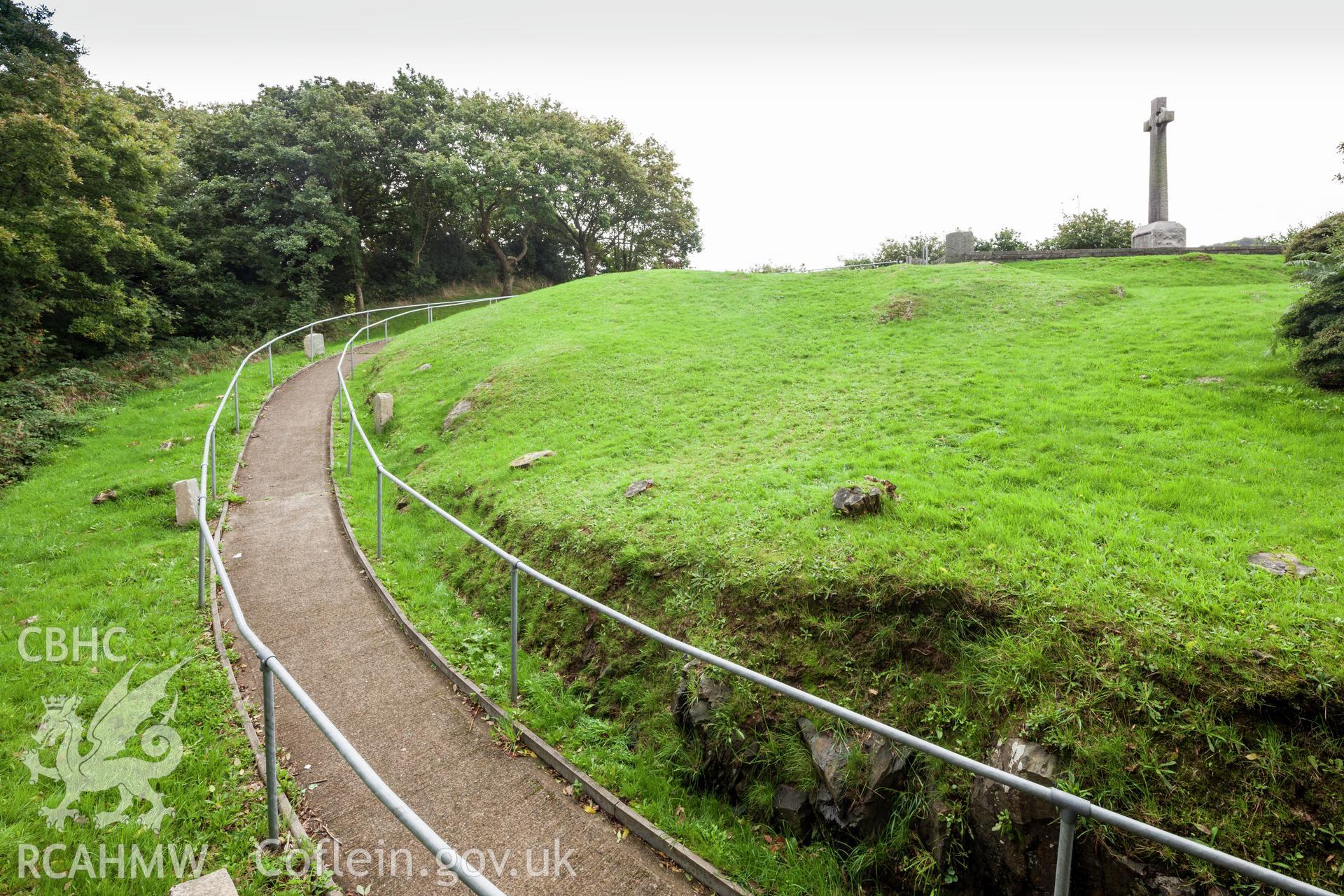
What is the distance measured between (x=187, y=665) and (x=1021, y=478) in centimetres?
934

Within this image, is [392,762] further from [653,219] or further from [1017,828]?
[653,219]

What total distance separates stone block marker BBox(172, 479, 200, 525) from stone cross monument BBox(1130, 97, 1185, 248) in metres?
28.3

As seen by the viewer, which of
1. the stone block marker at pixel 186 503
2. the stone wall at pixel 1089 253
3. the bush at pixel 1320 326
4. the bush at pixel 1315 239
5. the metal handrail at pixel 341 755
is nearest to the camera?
the metal handrail at pixel 341 755

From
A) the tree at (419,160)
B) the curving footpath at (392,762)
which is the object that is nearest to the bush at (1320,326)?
the curving footpath at (392,762)

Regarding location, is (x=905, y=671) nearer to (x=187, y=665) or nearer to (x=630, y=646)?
(x=630, y=646)

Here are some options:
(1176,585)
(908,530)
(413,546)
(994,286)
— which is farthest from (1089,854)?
(994,286)

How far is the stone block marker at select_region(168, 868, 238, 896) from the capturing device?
128 inches

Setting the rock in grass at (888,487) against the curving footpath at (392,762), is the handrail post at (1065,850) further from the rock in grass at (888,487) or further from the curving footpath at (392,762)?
the rock in grass at (888,487)

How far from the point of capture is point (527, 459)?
10.6 metres

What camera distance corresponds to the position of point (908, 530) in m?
6.14

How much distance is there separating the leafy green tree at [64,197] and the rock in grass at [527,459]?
14.7 meters

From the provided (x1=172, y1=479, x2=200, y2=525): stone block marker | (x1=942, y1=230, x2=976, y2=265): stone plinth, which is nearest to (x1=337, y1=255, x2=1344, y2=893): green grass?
(x1=172, y1=479, x2=200, y2=525): stone block marker

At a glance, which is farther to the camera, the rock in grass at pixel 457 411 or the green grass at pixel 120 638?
the rock in grass at pixel 457 411

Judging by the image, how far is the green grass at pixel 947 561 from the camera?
3.83 metres
